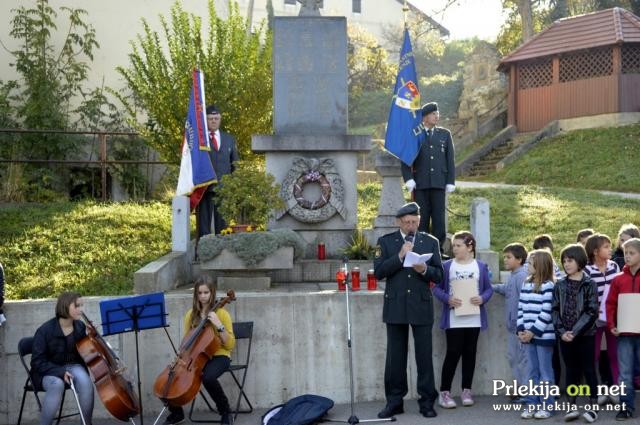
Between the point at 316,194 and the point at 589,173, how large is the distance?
40.5ft

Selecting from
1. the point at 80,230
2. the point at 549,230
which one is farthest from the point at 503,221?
the point at 80,230

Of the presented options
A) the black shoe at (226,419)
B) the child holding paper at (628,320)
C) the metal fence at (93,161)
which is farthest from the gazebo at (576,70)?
the black shoe at (226,419)

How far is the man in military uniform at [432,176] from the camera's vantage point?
11.2m

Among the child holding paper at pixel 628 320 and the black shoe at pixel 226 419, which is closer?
the child holding paper at pixel 628 320

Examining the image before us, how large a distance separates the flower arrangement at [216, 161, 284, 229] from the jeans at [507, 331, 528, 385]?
358 cm

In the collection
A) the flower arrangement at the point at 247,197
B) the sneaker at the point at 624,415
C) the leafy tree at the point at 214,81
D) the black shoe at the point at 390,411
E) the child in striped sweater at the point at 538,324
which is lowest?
the black shoe at the point at 390,411

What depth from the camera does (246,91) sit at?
1544cm

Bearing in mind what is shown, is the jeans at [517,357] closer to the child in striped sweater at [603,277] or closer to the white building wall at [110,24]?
the child in striped sweater at [603,277]

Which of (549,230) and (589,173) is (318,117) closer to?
(549,230)

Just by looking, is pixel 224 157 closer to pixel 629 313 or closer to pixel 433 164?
pixel 433 164

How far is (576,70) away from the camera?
28750mm

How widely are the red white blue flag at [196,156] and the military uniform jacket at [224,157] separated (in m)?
0.15

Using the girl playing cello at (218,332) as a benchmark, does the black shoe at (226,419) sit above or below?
below

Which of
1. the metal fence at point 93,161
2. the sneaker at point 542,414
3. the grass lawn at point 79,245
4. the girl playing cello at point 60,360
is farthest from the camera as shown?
the metal fence at point 93,161
